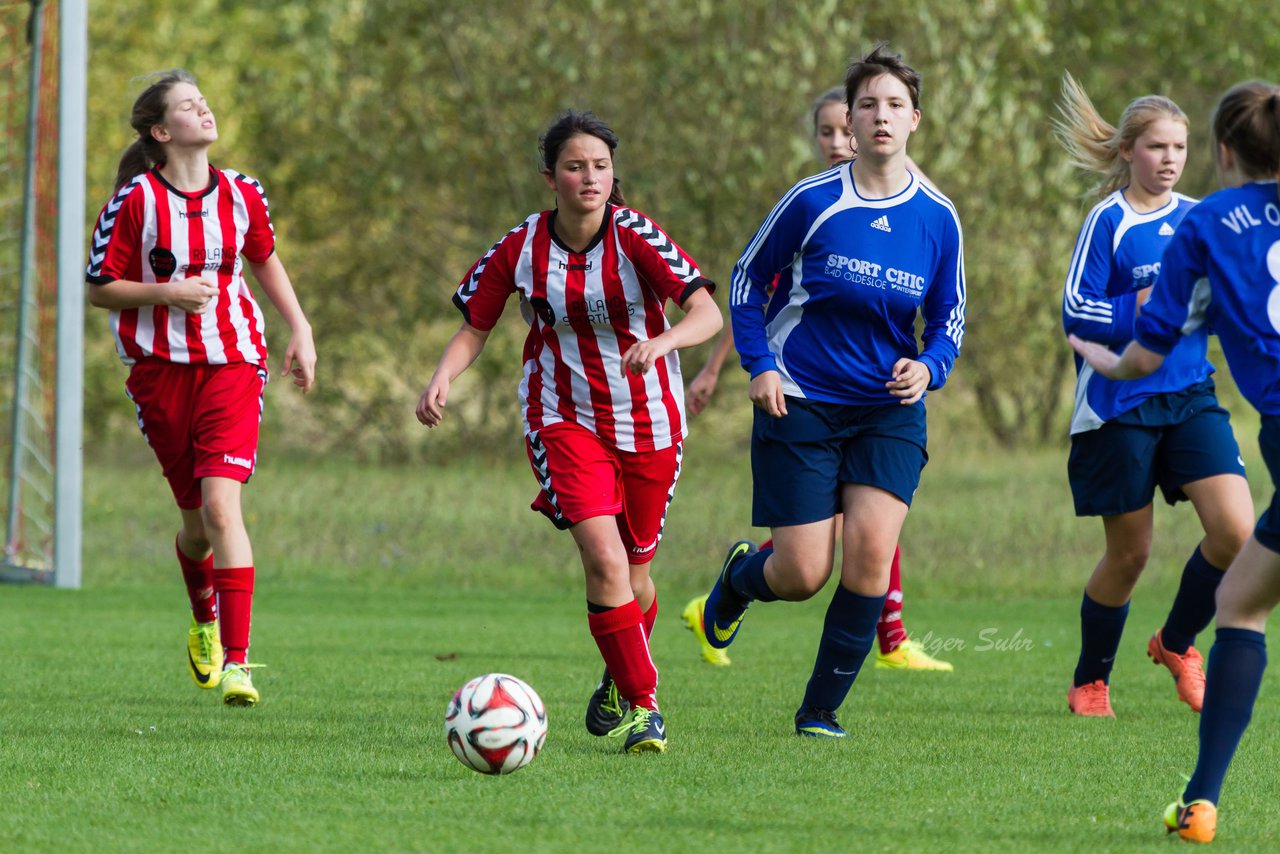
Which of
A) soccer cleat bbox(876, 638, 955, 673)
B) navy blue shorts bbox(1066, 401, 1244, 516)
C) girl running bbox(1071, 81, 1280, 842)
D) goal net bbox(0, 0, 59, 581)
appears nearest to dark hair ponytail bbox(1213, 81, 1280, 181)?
girl running bbox(1071, 81, 1280, 842)

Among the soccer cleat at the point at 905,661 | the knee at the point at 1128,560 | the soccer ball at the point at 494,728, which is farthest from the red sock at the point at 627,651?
the soccer cleat at the point at 905,661

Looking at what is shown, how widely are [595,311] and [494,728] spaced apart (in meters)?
1.44

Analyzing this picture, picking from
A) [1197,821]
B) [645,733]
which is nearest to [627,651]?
[645,733]

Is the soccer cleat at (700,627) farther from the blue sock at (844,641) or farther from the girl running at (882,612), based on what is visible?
the blue sock at (844,641)

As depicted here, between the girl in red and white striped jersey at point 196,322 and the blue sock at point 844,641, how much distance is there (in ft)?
6.88

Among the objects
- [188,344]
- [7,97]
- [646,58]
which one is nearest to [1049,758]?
[188,344]

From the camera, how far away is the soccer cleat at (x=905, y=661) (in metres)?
7.89

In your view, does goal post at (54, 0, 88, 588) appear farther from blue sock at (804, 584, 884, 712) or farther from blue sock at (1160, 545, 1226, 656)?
blue sock at (1160, 545, 1226, 656)

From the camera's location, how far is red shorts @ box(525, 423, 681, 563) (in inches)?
217

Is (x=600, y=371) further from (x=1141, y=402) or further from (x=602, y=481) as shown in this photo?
(x=1141, y=402)

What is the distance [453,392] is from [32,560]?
9458 millimetres

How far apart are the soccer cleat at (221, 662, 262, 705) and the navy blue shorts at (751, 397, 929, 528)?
2.02 meters

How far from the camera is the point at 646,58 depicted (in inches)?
710

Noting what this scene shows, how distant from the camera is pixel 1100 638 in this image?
21.2 feet
